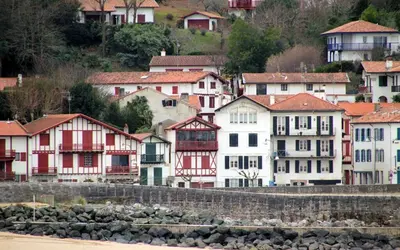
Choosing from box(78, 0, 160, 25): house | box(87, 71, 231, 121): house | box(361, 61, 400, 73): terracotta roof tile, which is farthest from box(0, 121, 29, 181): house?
box(78, 0, 160, 25): house

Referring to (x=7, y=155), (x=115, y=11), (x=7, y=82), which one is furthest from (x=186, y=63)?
(x=7, y=155)

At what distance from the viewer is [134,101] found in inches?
3669

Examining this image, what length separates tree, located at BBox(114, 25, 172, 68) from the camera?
356 feet

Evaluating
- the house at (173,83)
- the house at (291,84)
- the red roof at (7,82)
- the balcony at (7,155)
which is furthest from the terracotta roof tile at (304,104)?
the red roof at (7,82)

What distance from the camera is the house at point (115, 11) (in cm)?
11225

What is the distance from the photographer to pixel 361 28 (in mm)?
105688

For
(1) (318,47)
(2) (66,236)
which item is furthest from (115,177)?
(1) (318,47)

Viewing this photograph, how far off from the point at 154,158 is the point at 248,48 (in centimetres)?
2222

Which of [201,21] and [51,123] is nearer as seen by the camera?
[51,123]

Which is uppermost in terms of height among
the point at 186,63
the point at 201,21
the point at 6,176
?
the point at 201,21

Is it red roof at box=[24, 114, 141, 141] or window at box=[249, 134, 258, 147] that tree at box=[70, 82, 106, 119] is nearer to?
red roof at box=[24, 114, 141, 141]

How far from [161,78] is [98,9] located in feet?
42.8

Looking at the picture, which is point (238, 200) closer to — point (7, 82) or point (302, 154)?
point (302, 154)

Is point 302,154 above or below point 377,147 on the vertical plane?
below
